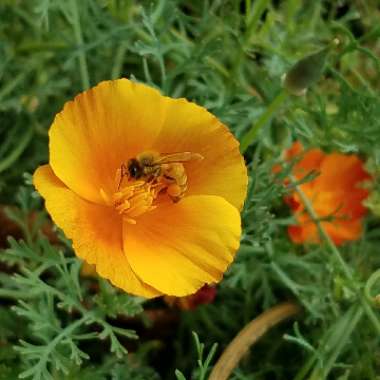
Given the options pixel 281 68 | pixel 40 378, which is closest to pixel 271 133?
pixel 281 68

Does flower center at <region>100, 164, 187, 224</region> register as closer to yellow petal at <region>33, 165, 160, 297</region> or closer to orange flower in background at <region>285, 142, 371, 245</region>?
yellow petal at <region>33, 165, 160, 297</region>

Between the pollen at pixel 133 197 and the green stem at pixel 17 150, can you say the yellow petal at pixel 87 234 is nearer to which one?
the pollen at pixel 133 197

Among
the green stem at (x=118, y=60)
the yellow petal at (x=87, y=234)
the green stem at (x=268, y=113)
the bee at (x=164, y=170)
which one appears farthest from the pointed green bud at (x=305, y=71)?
the green stem at (x=118, y=60)

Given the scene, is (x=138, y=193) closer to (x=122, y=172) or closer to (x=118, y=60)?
(x=122, y=172)

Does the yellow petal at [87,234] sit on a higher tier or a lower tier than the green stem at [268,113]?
lower

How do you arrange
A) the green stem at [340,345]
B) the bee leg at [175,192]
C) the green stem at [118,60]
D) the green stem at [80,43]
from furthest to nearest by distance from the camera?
the green stem at [118,60], the green stem at [80,43], the green stem at [340,345], the bee leg at [175,192]

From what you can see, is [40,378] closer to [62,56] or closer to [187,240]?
[187,240]

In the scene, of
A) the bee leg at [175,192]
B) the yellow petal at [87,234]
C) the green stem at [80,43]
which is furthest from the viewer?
the green stem at [80,43]

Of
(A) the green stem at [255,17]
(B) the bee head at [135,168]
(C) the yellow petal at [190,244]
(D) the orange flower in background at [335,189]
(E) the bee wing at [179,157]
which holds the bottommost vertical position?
(D) the orange flower in background at [335,189]

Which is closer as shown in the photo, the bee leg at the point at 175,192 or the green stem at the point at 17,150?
the bee leg at the point at 175,192
